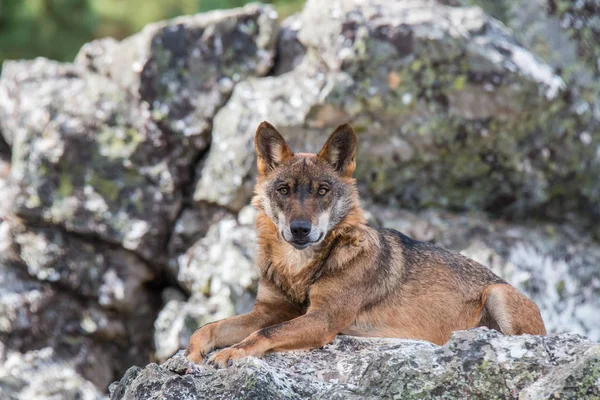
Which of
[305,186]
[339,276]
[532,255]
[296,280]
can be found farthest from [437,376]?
[532,255]

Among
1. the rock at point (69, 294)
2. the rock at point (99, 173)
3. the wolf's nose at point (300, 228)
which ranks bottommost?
the rock at point (69, 294)

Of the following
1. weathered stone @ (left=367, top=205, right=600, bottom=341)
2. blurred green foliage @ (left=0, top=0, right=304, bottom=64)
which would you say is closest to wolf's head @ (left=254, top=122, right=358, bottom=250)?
weathered stone @ (left=367, top=205, right=600, bottom=341)

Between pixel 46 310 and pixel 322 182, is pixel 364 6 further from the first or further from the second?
pixel 46 310

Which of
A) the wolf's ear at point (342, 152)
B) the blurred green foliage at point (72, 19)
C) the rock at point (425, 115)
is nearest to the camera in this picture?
the wolf's ear at point (342, 152)

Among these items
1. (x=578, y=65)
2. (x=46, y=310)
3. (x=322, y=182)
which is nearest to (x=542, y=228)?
(x=578, y=65)

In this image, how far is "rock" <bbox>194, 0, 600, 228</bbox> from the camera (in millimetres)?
10219

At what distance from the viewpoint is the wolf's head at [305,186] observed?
6.16 m

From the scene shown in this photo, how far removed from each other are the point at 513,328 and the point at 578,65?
661cm

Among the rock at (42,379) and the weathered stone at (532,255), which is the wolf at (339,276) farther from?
the rock at (42,379)

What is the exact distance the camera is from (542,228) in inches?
422

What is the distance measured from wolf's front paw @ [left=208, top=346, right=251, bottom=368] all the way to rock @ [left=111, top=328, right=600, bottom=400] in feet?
0.94

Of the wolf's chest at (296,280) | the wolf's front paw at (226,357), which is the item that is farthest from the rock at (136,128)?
the wolf's front paw at (226,357)

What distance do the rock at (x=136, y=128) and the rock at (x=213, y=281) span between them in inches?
26.9

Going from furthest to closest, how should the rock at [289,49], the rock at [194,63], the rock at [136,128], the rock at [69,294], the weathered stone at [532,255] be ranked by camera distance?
the rock at [289,49] < the rock at [194,63] < the rock at [136,128] < the rock at [69,294] < the weathered stone at [532,255]
